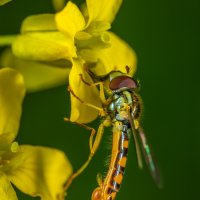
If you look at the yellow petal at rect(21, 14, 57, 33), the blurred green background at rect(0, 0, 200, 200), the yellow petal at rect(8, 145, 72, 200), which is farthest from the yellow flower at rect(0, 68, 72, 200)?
the blurred green background at rect(0, 0, 200, 200)

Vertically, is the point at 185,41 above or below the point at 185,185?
above

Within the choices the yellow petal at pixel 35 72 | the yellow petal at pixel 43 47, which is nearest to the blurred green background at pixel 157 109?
the yellow petal at pixel 35 72

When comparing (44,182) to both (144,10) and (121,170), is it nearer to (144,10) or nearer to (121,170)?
(121,170)

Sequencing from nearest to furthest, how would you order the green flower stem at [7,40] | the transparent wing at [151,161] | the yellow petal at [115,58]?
the transparent wing at [151,161], the green flower stem at [7,40], the yellow petal at [115,58]

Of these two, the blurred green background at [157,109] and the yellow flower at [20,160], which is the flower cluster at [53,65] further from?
the blurred green background at [157,109]

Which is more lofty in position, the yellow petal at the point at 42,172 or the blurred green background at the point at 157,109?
the yellow petal at the point at 42,172

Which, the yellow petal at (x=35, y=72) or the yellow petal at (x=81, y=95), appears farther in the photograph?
the yellow petal at (x=35, y=72)

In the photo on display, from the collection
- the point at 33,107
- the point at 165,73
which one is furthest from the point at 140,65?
the point at 33,107

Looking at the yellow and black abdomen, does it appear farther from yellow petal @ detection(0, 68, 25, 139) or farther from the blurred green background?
the blurred green background
